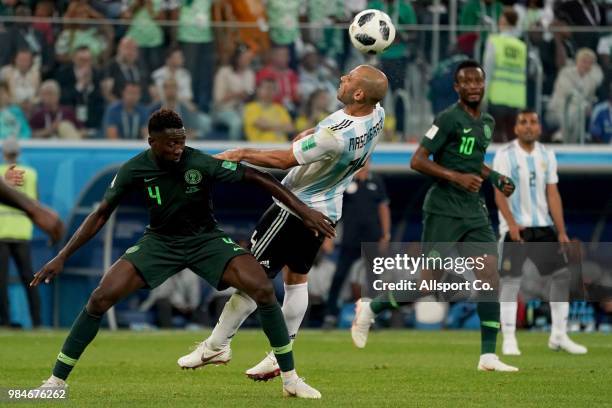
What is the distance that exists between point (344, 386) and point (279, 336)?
1.37m

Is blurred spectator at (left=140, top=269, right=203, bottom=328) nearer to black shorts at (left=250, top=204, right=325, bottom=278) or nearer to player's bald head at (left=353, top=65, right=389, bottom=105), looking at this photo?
black shorts at (left=250, top=204, right=325, bottom=278)

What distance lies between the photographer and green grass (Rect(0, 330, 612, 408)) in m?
9.29

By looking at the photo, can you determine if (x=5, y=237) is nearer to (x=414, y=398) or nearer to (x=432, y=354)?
(x=432, y=354)

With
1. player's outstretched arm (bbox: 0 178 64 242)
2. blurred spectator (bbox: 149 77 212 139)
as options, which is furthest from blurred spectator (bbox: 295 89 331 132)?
player's outstretched arm (bbox: 0 178 64 242)

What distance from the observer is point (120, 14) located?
20.3m

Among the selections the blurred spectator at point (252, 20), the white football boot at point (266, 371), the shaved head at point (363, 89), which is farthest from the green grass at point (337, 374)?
the blurred spectator at point (252, 20)

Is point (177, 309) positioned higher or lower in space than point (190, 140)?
lower

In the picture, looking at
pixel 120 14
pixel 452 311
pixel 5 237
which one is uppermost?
pixel 120 14

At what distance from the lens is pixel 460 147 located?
1236 cm

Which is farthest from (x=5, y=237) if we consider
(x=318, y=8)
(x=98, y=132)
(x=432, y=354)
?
(x=432, y=354)

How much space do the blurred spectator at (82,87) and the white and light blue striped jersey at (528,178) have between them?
23.6 feet

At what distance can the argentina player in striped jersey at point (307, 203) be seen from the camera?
998cm

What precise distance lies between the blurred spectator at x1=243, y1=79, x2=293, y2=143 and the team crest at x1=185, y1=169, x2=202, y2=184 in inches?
417

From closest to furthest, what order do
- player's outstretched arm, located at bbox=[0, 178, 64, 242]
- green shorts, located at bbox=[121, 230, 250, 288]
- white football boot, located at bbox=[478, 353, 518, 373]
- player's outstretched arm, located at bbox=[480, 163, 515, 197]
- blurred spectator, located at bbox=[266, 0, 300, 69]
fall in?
player's outstretched arm, located at bbox=[0, 178, 64, 242] < green shorts, located at bbox=[121, 230, 250, 288] < white football boot, located at bbox=[478, 353, 518, 373] < player's outstretched arm, located at bbox=[480, 163, 515, 197] < blurred spectator, located at bbox=[266, 0, 300, 69]
